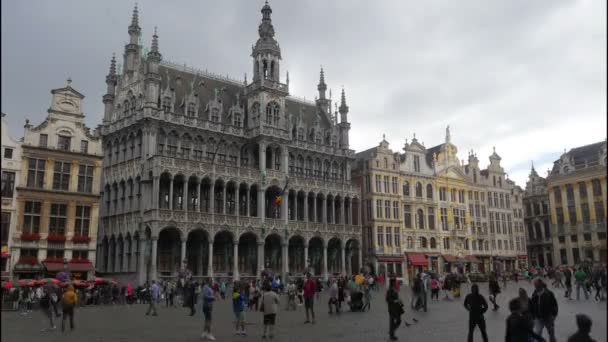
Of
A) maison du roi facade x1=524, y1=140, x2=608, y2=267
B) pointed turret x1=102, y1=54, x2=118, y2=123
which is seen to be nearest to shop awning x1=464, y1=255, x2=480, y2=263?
pointed turret x1=102, y1=54, x2=118, y2=123

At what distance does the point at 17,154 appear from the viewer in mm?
43656

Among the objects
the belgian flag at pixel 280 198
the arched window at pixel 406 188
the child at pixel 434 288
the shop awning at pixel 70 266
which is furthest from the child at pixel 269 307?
the arched window at pixel 406 188

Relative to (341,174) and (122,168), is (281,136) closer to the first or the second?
(341,174)

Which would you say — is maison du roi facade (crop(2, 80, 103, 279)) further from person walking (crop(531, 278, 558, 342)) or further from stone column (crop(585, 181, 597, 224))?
stone column (crop(585, 181, 597, 224))

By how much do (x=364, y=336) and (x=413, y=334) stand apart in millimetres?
1651

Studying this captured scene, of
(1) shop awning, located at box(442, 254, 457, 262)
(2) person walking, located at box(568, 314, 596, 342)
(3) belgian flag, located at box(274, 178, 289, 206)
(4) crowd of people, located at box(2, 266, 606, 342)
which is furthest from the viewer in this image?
(1) shop awning, located at box(442, 254, 457, 262)

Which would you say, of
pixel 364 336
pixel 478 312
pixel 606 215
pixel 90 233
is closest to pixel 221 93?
pixel 90 233

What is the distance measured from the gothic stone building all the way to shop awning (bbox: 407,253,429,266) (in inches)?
319

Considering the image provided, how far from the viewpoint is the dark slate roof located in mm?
59344

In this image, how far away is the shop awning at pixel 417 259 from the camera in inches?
2825

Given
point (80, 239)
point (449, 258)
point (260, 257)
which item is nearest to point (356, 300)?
point (80, 239)

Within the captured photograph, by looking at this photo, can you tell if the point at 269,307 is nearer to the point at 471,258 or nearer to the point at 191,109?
the point at 191,109

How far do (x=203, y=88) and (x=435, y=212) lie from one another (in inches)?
1417

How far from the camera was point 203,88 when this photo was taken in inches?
2489
